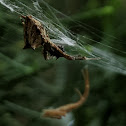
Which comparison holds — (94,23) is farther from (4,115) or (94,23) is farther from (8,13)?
(4,115)

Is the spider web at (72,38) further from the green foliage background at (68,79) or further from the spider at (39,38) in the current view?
the spider at (39,38)

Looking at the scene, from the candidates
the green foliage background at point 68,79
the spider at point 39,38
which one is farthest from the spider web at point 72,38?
the spider at point 39,38

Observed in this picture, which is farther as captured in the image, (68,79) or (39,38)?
(68,79)

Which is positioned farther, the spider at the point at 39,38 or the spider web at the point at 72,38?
the spider web at the point at 72,38

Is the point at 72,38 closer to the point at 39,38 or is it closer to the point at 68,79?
the point at 68,79

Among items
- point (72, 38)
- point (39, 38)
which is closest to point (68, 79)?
point (72, 38)

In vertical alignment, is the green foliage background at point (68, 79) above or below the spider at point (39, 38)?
below
